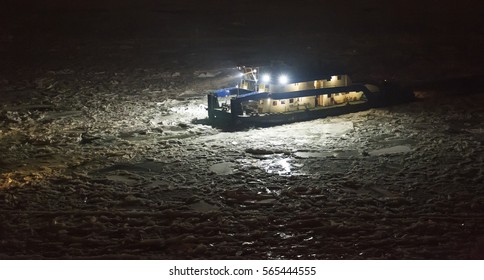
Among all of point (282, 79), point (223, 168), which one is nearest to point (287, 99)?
point (282, 79)

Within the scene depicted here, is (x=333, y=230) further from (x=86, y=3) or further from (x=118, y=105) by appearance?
(x=86, y=3)

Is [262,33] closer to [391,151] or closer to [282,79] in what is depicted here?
[282,79]

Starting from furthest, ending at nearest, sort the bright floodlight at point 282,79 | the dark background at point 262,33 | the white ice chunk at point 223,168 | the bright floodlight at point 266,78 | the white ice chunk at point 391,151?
the dark background at point 262,33 → the bright floodlight at point 266,78 → the bright floodlight at point 282,79 → the white ice chunk at point 391,151 → the white ice chunk at point 223,168

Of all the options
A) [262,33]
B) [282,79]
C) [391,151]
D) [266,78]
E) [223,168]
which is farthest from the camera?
[262,33]

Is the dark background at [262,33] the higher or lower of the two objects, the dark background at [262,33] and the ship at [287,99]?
the higher

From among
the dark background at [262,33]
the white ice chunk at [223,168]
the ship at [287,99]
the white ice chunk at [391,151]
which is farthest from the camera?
the dark background at [262,33]

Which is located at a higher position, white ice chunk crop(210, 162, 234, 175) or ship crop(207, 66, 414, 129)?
ship crop(207, 66, 414, 129)

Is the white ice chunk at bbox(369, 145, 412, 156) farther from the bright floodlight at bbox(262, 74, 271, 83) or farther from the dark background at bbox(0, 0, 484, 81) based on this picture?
the dark background at bbox(0, 0, 484, 81)

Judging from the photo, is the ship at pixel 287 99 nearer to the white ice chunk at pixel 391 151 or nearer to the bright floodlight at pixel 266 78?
the bright floodlight at pixel 266 78

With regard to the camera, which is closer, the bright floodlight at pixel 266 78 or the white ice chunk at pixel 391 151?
the white ice chunk at pixel 391 151

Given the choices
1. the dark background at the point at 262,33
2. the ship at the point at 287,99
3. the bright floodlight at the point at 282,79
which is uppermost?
the dark background at the point at 262,33

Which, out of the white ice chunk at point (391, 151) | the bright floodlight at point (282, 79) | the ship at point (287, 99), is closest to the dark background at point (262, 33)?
the ship at point (287, 99)

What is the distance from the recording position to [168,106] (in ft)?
35.5

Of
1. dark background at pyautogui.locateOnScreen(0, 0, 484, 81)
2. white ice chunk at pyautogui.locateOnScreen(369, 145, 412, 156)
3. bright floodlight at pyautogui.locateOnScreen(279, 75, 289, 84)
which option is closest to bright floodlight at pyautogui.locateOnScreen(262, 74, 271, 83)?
bright floodlight at pyautogui.locateOnScreen(279, 75, 289, 84)
